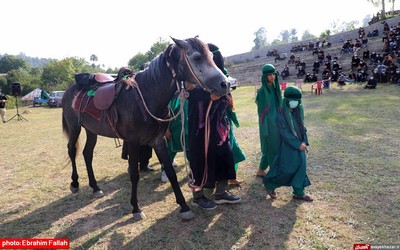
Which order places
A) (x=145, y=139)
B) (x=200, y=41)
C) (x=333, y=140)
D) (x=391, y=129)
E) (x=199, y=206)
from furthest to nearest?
(x=391, y=129), (x=333, y=140), (x=199, y=206), (x=145, y=139), (x=200, y=41)

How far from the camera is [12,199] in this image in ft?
14.5

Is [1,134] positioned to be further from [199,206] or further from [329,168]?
[329,168]

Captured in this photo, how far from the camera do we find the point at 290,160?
12.0 ft

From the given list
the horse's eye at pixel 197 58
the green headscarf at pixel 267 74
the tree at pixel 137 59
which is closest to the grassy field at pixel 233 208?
the green headscarf at pixel 267 74

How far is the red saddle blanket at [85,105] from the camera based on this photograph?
395 centimetres

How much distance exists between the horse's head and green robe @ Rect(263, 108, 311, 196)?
1401mm

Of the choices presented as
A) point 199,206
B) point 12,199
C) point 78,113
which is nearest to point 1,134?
point 12,199

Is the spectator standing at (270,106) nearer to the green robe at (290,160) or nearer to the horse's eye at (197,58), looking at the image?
the green robe at (290,160)

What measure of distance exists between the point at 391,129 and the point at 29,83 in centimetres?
5708

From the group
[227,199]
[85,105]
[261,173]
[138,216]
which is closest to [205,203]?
[227,199]

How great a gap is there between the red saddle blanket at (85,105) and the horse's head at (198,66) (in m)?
1.59

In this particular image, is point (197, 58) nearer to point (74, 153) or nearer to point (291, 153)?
point (291, 153)

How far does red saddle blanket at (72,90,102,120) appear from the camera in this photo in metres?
3.95

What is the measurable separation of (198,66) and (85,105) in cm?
214
